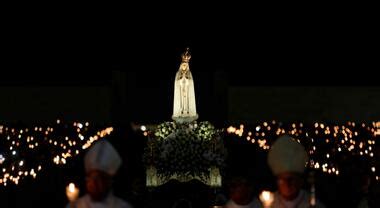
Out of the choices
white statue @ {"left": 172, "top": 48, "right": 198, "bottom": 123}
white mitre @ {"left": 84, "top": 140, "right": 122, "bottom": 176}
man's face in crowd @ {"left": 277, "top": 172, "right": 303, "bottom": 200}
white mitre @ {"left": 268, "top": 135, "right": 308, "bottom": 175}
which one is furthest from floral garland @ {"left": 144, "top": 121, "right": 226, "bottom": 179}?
white mitre @ {"left": 84, "top": 140, "right": 122, "bottom": 176}

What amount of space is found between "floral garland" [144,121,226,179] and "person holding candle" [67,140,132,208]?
9.58 m

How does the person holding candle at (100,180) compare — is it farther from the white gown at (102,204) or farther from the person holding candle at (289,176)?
the person holding candle at (289,176)

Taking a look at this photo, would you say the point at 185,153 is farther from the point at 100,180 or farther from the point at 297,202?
the point at 100,180

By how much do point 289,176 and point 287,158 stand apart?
6.1 inches

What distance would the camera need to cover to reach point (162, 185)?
52.6 ft

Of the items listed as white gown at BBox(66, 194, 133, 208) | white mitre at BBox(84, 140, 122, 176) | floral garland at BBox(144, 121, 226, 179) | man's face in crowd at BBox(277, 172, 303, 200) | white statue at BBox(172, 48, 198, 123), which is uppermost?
white statue at BBox(172, 48, 198, 123)

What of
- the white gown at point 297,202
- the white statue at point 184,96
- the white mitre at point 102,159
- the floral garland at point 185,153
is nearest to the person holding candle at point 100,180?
the white mitre at point 102,159

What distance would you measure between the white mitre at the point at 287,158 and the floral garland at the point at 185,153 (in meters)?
9.27

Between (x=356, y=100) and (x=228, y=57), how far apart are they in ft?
14.3

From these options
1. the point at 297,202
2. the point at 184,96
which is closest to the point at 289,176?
the point at 297,202

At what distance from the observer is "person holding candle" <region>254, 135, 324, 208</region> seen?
20.0 ft

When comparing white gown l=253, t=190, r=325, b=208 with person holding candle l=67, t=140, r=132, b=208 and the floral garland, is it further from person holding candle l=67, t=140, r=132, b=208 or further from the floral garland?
the floral garland

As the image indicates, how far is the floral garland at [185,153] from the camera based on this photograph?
15500mm

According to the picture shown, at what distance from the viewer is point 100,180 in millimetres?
5812
